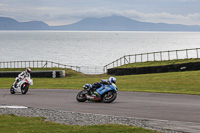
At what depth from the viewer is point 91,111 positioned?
51.9ft

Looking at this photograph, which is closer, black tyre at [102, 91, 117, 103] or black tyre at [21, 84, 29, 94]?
black tyre at [102, 91, 117, 103]

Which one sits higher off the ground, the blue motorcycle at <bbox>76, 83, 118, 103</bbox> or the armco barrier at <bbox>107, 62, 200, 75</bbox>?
the armco barrier at <bbox>107, 62, 200, 75</bbox>

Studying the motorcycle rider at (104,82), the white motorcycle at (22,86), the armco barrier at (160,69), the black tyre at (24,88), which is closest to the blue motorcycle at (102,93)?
the motorcycle rider at (104,82)

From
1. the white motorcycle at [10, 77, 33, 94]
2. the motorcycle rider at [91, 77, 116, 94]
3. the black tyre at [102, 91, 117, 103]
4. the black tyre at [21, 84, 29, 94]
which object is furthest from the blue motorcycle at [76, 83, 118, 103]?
the black tyre at [21, 84, 29, 94]

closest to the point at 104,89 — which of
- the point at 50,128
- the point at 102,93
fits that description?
the point at 102,93

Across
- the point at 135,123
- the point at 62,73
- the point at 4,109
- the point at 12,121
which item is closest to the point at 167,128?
the point at 135,123

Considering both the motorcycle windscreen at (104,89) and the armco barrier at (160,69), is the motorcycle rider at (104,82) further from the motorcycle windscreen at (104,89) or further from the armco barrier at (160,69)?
the armco barrier at (160,69)

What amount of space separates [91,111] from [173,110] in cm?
348

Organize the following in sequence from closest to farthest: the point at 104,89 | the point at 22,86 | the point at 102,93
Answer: the point at 104,89 < the point at 102,93 < the point at 22,86

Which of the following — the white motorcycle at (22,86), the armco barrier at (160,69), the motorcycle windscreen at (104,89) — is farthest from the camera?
the armco barrier at (160,69)

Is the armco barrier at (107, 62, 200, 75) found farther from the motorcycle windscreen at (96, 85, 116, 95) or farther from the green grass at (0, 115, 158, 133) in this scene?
the green grass at (0, 115, 158, 133)

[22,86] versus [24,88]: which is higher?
[22,86]

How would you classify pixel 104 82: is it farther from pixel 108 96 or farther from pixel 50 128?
pixel 50 128

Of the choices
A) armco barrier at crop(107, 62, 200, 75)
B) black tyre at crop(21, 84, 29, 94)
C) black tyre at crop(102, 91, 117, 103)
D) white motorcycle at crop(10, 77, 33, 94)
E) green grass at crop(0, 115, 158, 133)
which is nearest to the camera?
green grass at crop(0, 115, 158, 133)
